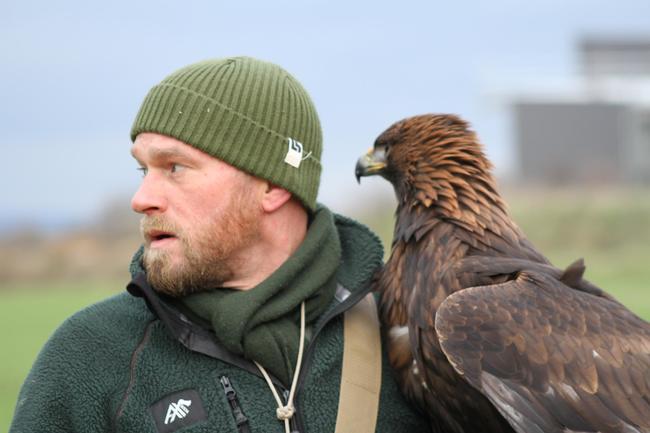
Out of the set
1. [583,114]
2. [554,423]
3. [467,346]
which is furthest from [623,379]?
[583,114]

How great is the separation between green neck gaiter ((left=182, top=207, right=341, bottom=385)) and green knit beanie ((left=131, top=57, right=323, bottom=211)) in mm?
230

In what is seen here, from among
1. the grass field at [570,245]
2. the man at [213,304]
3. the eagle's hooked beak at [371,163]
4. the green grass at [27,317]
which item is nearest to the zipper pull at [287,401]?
the man at [213,304]

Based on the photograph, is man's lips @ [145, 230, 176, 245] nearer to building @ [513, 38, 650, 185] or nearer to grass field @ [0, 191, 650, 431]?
grass field @ [0, 191, 650, 431]

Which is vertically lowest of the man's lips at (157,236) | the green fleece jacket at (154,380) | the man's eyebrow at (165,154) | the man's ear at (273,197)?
the green fleece jacket at (154,380)

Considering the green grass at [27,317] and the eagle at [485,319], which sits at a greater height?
the eagle at [485,319]

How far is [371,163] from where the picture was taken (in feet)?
13.4

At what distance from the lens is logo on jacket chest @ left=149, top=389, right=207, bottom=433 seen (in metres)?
3.21

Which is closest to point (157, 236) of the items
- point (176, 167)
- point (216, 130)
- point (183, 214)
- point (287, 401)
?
point (183, 214)

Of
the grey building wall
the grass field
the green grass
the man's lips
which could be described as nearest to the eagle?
the man's lips

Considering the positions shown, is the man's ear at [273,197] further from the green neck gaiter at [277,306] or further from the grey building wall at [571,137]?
the grey building wall at [571,137]

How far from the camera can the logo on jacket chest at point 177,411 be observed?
321 centimetres

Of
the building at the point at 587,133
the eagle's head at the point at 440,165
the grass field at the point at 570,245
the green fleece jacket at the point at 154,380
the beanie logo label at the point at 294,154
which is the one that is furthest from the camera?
the building at the point at 587,133

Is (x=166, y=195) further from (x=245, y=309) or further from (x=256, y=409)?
(x=256, y=409)

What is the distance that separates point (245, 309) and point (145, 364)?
347mm
